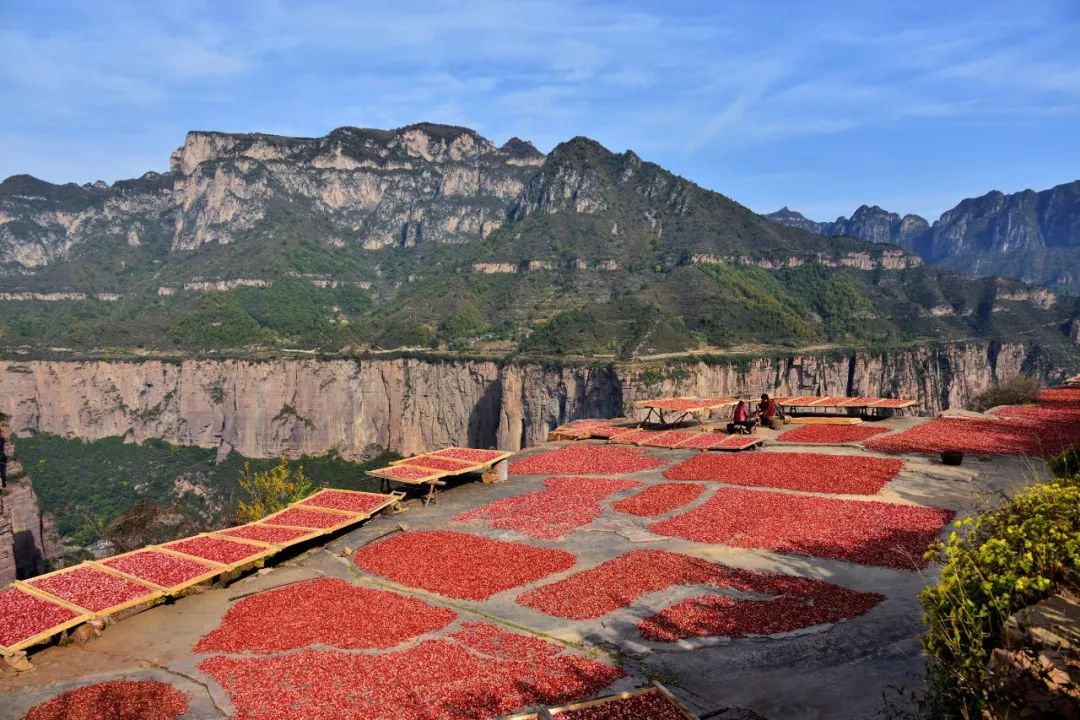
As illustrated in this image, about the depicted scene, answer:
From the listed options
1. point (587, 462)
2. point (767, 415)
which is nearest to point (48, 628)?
point (587, 462)

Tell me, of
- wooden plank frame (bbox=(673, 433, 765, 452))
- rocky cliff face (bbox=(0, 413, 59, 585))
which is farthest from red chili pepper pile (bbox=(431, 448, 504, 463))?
rocky cliff face (bbox=(0, 413, 59, 585))

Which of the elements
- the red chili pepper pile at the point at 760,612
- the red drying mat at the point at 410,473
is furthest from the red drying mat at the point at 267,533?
the red chili pepper pile at the point at 760,612

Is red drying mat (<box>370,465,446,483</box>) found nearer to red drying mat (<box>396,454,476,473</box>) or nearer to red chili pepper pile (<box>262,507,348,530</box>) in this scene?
red drying mat (<box>396,454,476,473</box>)

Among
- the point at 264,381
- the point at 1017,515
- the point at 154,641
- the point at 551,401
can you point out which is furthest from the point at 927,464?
the point at 264,381

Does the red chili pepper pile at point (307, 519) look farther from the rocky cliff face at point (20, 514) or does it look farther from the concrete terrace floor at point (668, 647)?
the rocky cliff face at point (20, 514)

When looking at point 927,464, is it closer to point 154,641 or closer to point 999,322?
point 154,641
